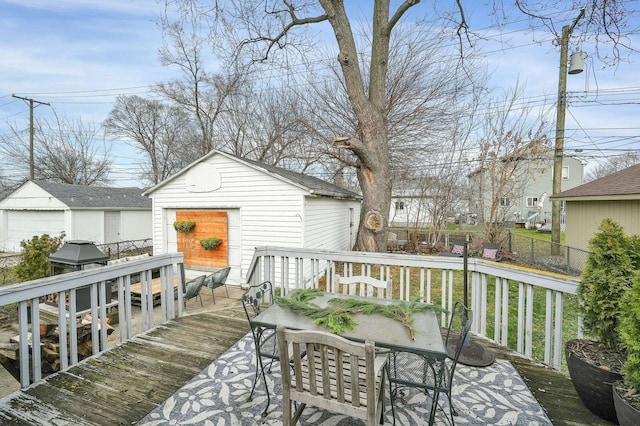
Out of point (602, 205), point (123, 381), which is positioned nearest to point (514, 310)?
point (602, 205)

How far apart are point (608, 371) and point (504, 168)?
1000cm

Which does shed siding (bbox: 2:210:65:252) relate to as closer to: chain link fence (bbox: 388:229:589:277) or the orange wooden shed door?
the orange wooden shed door

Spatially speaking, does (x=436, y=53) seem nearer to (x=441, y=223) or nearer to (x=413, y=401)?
(x=441, y=223)

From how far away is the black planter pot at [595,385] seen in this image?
7.01ft

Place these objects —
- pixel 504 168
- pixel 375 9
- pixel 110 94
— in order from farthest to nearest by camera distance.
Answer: pixel 110 94 → pixel 504 168 → pixel 375 9

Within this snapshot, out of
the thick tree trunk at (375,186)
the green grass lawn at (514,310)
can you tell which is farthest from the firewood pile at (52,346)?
the thick tree trunk at (375,186)

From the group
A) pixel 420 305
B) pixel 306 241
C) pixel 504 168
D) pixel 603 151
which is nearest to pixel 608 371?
pixel 420 305

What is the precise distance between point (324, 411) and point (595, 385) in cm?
204

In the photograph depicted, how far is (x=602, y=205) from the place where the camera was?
8945mm

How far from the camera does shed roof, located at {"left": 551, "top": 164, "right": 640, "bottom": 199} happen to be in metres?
7.70

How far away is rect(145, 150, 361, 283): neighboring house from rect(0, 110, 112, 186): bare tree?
58.9 feet

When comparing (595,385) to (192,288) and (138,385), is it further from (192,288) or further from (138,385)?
(192,288)

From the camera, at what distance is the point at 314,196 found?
798cm

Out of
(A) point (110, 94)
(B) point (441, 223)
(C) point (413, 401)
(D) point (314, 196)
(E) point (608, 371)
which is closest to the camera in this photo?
(E) point (608, 371)
